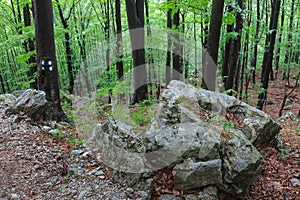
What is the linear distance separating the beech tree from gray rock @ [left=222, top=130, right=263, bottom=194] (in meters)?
4.56

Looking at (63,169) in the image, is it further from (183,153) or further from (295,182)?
(295,182)

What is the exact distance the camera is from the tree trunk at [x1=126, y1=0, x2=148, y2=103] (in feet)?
26.7

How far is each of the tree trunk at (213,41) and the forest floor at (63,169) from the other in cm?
218

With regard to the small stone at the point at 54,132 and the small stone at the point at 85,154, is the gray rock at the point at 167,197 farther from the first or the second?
the small stone at the point at 54,132

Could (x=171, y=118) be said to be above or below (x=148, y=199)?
above

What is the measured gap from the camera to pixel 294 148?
17.8 feet

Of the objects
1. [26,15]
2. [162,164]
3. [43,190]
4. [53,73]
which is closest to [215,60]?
[162,164]

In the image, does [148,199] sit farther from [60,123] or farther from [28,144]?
[60,123]

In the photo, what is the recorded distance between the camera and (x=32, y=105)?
541 cm

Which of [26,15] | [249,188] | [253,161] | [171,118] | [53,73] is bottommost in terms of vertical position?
[249,188]

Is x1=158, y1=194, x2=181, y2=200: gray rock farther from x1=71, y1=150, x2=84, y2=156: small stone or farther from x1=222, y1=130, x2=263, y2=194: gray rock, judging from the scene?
x1=71, y1=150, x2=84, y2=156: small stone

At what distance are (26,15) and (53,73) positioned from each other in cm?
769

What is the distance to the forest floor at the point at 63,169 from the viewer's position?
10.7 feet

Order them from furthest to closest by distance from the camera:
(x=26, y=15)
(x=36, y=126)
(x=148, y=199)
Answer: (x=26, y=15), (x=36, y=126), (x=148, y=199)
